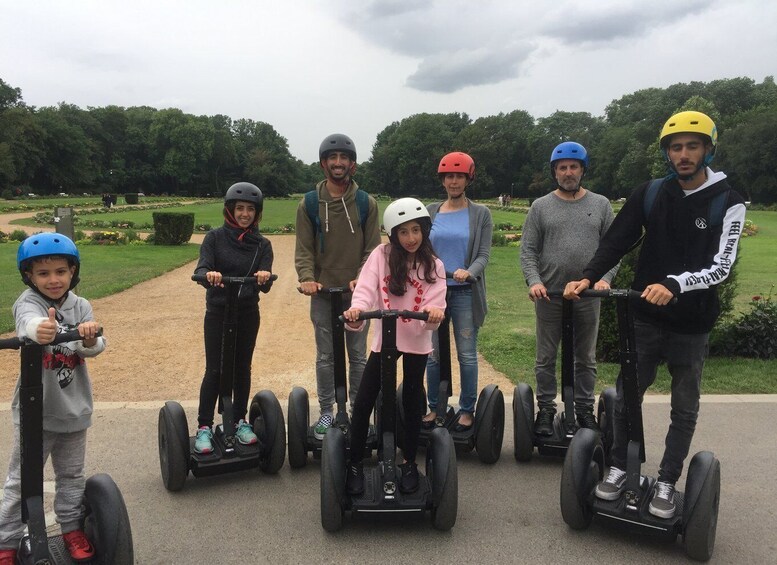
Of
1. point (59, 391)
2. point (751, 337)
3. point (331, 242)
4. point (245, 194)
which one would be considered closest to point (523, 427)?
point (331, 242)

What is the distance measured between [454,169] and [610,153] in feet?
255

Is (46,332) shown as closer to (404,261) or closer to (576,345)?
(404,261)

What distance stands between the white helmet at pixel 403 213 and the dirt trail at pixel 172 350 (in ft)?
9.71

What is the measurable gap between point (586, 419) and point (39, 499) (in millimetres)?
3315

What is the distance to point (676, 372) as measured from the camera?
3.33 metres

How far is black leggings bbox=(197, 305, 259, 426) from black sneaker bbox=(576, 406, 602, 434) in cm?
230

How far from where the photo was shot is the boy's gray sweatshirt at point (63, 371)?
2770 millimetres

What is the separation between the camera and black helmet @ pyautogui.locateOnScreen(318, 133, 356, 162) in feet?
13.8

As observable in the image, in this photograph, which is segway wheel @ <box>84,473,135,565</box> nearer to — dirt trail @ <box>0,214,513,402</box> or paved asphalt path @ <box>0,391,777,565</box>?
paved asphalt path @ <box>0,391,777,565</box>

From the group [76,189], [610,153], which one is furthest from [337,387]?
[76,189]

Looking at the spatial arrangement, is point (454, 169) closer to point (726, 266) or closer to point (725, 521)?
point (726, 266)

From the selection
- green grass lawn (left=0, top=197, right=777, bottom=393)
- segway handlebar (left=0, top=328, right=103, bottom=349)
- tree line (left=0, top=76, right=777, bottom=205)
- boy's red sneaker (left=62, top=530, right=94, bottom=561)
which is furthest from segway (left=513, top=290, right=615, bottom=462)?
tree line (left=0, top=76, right=777, bottom=205)

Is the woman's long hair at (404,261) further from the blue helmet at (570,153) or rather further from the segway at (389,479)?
the blue helmet at (570,153)

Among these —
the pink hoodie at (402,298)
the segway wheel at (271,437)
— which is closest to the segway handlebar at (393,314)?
the pink hoodie at (402,298)
